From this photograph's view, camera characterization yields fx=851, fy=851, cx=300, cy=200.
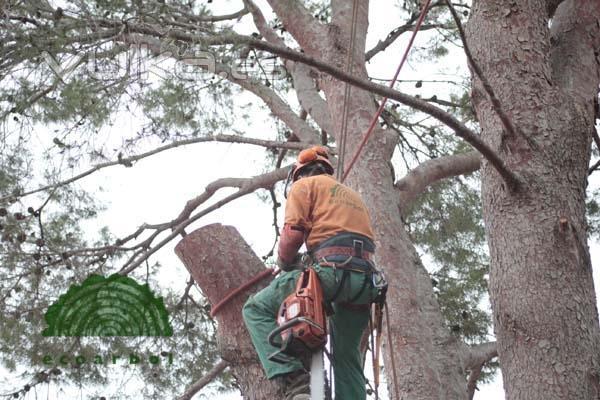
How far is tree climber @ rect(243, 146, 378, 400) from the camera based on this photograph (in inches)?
110

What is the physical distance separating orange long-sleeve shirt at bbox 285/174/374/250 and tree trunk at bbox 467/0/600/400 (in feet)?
1.70

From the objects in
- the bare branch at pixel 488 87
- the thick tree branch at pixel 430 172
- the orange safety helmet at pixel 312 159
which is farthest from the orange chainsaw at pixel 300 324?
the thick tree branch at pixel 430 172

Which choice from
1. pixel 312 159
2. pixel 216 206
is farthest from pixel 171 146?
pixel 312 159

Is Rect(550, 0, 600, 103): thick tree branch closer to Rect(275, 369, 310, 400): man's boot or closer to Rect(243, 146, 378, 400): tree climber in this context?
Rect(243, 146, 378, 400): tree climber

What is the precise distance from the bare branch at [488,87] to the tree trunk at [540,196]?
57 mm

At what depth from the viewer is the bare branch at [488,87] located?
2726 millimetres

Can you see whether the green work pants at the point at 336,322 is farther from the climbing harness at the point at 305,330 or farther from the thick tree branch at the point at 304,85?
the thick tree branch at the point at 304,85

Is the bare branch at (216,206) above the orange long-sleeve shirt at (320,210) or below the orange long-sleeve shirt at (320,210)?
above

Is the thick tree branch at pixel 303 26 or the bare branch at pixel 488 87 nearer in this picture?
the bare branch at pixel 488 87

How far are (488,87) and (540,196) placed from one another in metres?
0.43

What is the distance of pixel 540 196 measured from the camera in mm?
2895

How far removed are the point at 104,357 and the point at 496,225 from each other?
318 cm

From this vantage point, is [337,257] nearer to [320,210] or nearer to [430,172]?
[320,210]

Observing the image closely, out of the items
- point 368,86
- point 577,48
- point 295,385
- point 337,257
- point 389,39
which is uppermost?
point 389,39
